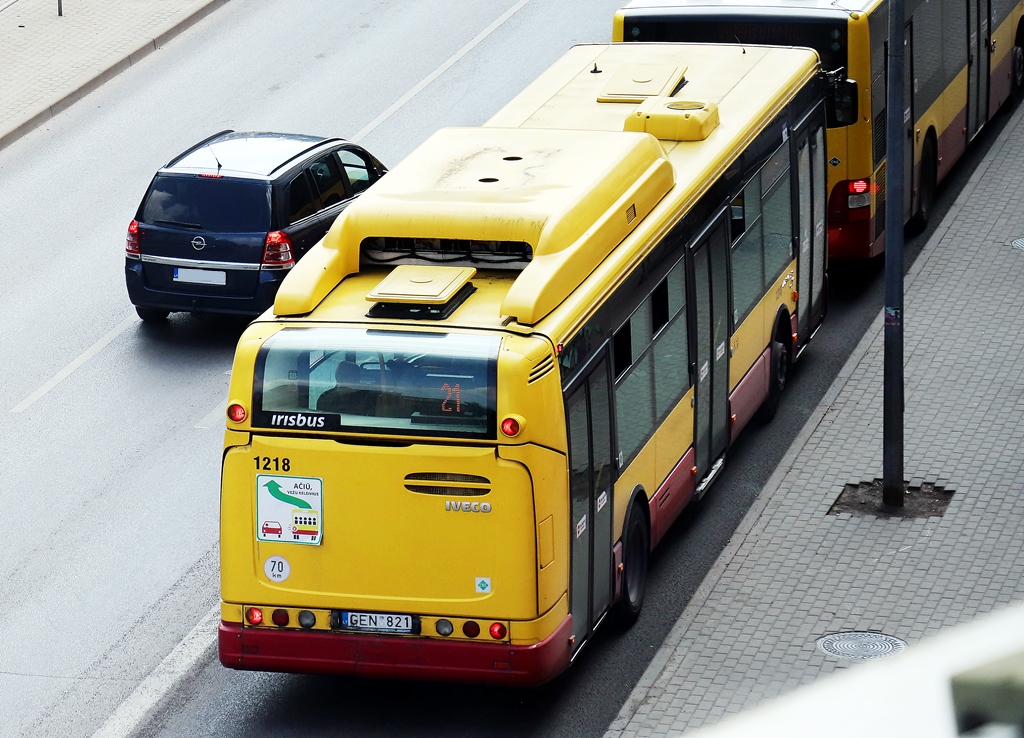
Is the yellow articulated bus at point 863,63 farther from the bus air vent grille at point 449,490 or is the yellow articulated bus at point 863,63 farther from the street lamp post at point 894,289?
the bus air vent grille at point 449,490

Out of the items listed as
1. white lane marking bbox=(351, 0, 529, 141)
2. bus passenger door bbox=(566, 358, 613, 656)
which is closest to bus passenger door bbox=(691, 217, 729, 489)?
bus passenger door bbox=(566, 358, 613, 656)

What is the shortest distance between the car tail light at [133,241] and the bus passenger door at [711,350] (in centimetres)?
634

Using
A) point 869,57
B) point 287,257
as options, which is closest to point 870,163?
point 869,57

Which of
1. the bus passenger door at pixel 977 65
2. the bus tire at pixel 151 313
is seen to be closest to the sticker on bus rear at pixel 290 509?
the bus tire at pixel 151 313

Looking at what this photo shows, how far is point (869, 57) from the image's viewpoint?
1586 centimetres

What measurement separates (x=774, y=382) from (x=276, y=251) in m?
4.83

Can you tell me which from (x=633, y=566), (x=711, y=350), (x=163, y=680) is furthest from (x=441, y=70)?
(x=163, y=680)

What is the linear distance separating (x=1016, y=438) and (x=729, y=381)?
235 centimetres

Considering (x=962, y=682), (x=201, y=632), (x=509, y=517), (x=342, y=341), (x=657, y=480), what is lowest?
(x=201, y=632)

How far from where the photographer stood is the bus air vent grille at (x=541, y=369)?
888cm

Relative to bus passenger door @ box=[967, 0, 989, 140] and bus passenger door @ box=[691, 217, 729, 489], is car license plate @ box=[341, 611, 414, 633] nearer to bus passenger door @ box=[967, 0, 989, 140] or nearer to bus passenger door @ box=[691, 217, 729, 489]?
bus passenger door @ box=[691, 217, 729, 489]

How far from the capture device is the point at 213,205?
16.0 metres

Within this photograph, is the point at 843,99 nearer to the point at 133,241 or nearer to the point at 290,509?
the point at 133,241

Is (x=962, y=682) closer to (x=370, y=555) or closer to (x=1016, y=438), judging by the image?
(x=370, y=555)
